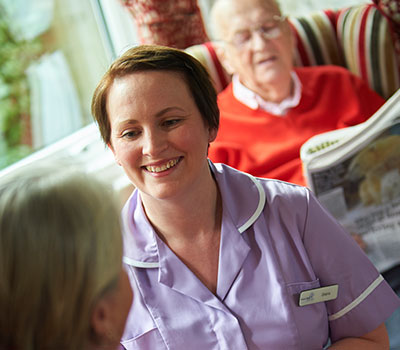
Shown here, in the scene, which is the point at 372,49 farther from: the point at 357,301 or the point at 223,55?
the point at 357,301

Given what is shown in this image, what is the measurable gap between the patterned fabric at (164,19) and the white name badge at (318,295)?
1383 millimetres

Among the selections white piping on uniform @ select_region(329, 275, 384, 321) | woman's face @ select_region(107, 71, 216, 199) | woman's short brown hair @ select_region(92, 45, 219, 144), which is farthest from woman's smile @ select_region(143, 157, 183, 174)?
white piping on uniform @ select_region(329, 275, 384, 321)

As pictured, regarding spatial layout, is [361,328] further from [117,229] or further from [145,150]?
[117,229]

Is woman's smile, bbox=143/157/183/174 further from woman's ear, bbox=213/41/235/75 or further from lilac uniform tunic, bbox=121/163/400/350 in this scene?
woman's ear, bbox=213/41/235/75

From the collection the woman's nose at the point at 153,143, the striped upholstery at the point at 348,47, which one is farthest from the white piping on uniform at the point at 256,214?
the striped upholstery at the point at 348,47

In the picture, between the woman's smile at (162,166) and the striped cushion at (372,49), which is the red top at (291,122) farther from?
the woman's smile at (162,166)

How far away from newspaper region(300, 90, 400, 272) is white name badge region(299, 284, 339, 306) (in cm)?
43

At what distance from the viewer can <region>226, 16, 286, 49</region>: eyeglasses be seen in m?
2.07

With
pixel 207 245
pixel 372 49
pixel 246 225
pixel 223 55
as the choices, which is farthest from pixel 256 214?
pixel 372 49

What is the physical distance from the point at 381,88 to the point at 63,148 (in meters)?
1.46

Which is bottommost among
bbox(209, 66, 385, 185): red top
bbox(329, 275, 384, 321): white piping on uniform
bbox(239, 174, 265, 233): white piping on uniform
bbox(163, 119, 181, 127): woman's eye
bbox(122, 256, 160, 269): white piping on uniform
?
bbox(329, 275, 384, 321): white piping on uniform

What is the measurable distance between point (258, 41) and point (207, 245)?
1064 mm

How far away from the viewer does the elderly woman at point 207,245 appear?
46.4 inches

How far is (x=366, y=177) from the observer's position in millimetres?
1682
